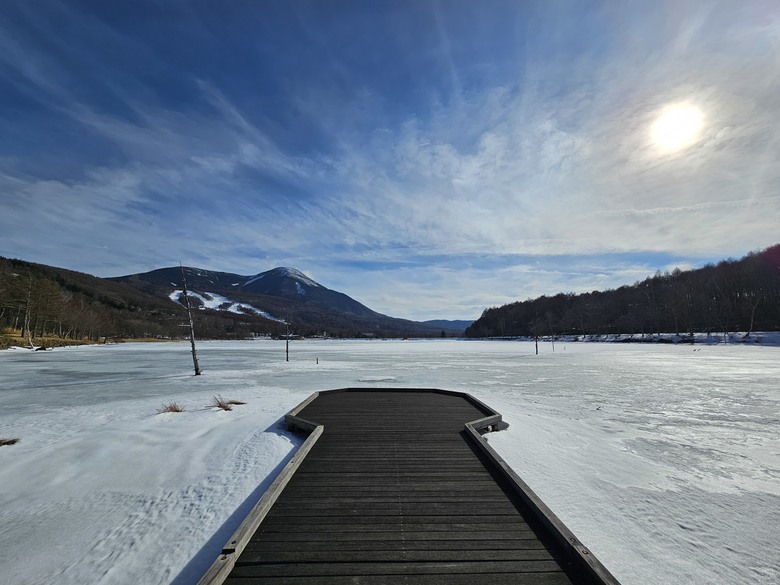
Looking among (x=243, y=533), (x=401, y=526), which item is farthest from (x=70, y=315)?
(x=401, y=526)

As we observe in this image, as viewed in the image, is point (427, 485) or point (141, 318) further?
point (141, 318)

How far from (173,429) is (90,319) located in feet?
310

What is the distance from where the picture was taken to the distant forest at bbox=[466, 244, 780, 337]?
6906 cm

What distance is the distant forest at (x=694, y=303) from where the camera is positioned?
69062 mm

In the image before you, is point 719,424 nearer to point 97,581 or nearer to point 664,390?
point 664,390

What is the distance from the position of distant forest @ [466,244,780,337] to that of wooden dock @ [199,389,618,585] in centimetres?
5673

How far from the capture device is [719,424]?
382 inches

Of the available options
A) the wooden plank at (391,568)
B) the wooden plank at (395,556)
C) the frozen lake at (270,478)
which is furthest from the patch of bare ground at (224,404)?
the wooden plank at (391,568)

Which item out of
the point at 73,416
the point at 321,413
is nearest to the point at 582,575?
the point at 321,413

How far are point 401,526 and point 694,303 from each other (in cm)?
9369

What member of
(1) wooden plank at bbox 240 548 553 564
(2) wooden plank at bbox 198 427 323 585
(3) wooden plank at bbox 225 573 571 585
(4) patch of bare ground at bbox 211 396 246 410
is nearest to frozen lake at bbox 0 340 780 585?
(4) patch of bare ground at bbox 211 396 246 410

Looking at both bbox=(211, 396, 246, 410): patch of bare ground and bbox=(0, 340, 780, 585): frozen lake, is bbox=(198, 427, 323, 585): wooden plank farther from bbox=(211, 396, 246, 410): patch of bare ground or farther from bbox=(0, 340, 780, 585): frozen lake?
bbox=(211, 396, 246, 410): patch of bare ground

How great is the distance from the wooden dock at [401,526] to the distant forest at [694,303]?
56726 mm

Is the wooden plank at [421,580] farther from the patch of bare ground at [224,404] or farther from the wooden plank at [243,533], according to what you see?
the patch of bare ground at [224,404]
